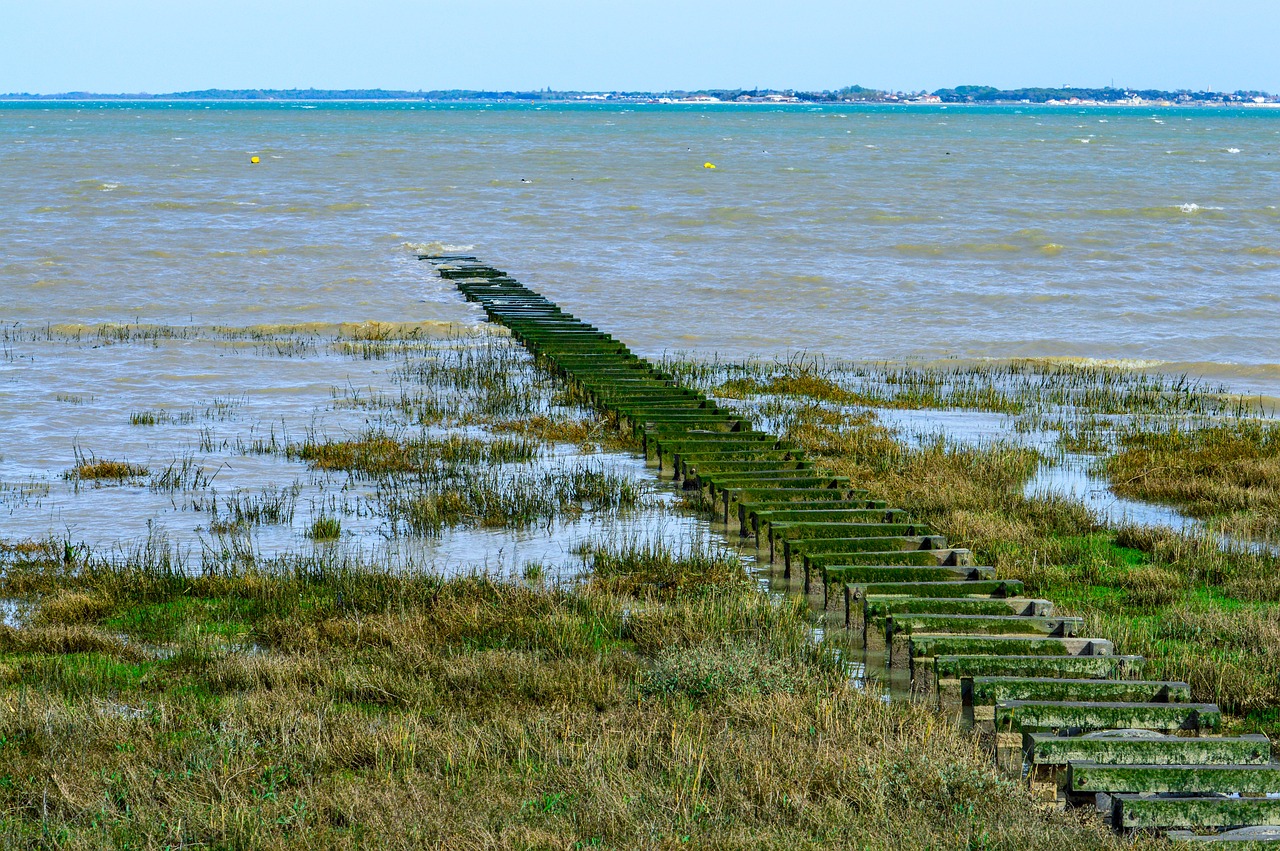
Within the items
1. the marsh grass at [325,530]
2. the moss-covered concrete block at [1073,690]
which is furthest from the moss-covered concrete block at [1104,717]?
the marsh grass at [325,530]

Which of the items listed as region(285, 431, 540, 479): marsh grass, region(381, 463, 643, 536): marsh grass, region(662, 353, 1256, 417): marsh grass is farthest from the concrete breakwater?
region(662, 353, 1256, 417): marsh grass

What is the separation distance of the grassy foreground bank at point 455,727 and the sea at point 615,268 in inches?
116

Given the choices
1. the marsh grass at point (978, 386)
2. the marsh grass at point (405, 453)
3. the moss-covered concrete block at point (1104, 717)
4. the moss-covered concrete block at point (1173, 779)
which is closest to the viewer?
the moss-covered concrete block at point (1173, 779)

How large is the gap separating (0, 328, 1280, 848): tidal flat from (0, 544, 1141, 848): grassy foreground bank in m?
0.02

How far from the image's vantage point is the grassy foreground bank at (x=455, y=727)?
521 centimetres

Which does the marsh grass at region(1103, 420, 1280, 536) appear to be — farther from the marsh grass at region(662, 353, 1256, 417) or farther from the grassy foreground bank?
the grassy foreground bank

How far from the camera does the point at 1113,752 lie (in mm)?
6051

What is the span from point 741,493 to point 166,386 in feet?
32.0

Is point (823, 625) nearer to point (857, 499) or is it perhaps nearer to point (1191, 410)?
point (857, 499)

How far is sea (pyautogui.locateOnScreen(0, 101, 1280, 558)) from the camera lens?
1797 centimetres

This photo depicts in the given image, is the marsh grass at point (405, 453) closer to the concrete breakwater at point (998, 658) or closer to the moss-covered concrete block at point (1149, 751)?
the concrete breakwater at point (998, 658)

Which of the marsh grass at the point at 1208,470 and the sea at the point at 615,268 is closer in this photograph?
the marsh grass at the point at 1208,470

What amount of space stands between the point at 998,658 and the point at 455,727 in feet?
9.84

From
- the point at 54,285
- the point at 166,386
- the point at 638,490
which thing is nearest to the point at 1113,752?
the point at 638,490
